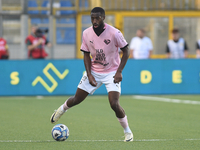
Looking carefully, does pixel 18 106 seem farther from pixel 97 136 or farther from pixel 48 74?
pixel 97 136

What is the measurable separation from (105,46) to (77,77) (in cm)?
788

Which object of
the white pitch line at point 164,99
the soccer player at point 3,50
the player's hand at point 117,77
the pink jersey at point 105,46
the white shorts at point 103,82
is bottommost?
the white pitch line at point 164,99

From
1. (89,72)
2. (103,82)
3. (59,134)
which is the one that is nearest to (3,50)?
(89,72)

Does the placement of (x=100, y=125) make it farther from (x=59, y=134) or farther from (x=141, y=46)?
(x=141, y=46)

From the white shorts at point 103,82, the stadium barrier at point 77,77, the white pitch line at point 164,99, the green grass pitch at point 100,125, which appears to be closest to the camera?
the green grass pitch at point 100,125

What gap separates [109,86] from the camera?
6.87m

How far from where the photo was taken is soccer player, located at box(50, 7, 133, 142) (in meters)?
6.77

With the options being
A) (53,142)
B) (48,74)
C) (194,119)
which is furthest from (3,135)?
(48,74)

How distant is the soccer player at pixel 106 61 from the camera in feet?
22.2

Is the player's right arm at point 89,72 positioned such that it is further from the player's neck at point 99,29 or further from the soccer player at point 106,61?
the player's neck at point 99,29

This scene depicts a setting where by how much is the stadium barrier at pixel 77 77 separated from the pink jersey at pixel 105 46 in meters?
7.62

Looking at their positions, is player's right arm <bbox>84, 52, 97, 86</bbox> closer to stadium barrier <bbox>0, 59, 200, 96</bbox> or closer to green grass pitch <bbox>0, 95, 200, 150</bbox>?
green grass pitch <bbox>0, 95, 200, 150</bbox>

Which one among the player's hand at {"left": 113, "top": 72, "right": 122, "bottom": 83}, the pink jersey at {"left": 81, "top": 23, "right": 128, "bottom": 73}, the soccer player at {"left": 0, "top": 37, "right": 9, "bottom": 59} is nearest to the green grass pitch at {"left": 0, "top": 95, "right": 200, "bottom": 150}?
the player's hand at {"left": 113, "top": 72, "right": 122, "bottom": 83}

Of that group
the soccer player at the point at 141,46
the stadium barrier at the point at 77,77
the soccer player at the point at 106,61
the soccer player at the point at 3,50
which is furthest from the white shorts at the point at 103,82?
the soccer player at the point at 3,50
